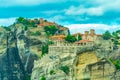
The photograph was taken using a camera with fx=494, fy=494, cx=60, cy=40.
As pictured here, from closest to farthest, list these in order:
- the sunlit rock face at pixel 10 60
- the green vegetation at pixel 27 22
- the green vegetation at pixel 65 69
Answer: the green vegetation at pixel 65 69, the sunlit rock face at pixel 10 60, the green vegetation at pixel 27 22

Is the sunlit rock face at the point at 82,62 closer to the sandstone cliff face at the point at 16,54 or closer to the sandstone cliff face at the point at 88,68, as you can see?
the sandstone cliff face at the point at 88,68

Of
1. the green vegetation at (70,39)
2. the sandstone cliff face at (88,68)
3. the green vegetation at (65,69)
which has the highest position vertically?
the green vegetation at (70,39)

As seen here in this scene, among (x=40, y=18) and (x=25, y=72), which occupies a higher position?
(x=40, y=18)

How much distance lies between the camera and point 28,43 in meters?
72.9

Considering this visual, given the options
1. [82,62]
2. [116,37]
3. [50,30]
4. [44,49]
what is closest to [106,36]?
[116,37]

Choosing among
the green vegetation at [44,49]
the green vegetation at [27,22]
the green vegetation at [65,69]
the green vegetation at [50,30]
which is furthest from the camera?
the green vegetation at [27,22]

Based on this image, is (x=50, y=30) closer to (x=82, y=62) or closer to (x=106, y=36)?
(x=106, y=36)

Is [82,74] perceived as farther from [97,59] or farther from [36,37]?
[36,37]

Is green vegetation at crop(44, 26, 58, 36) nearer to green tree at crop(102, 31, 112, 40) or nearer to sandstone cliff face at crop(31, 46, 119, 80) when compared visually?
green tree at crop(102, 31, 112, 40)

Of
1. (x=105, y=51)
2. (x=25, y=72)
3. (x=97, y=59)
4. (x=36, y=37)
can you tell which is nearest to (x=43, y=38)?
(x=36, y=37)

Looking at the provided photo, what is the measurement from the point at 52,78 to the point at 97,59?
21.3 meters

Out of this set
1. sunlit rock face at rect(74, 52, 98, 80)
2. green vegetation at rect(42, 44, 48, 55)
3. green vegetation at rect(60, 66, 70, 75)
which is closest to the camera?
sunlit rock face at rect(74, 52, 98, 80)

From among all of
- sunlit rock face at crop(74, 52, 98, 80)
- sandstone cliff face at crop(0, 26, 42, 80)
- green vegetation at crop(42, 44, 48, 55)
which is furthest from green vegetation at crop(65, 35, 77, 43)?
sunlit rock face at crop(74, 52, 98, 80)

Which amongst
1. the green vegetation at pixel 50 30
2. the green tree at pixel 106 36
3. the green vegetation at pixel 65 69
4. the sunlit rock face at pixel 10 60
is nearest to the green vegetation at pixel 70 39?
the green vegetation at pixel 50 30
